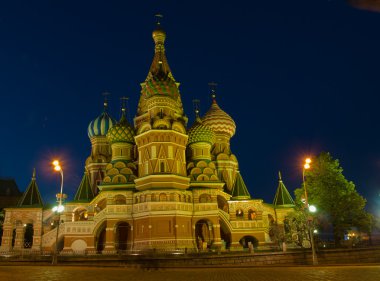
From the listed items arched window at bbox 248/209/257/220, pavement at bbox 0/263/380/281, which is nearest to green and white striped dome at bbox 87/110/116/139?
arched window at bbox 248/209/257/220

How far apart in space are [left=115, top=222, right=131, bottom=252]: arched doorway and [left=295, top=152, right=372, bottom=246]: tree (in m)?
20.4

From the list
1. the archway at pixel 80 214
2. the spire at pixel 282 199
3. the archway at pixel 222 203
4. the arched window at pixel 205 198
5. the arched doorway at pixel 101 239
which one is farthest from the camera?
the spire at pixel 282 199

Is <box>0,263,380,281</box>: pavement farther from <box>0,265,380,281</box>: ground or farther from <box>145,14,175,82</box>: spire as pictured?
<box>145,14,175,82</box>: spire

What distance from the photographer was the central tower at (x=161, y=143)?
126 ft

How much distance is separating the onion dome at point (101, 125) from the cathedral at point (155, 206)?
21.8ft

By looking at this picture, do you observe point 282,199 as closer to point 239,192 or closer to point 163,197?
point 239,192

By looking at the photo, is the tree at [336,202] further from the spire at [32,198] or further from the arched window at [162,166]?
the spire at [32,198]

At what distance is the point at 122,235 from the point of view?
42125 millimetres

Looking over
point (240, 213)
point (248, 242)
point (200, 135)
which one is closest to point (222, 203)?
point (240, 213)

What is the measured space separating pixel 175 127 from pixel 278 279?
29.6 metres

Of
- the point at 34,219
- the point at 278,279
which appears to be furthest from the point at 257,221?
the point at 278,279

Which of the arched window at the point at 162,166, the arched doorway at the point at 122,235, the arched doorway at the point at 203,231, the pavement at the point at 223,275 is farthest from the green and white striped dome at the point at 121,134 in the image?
the pavement at the point at 223,275

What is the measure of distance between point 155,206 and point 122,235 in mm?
8125

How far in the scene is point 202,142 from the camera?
4591cm
